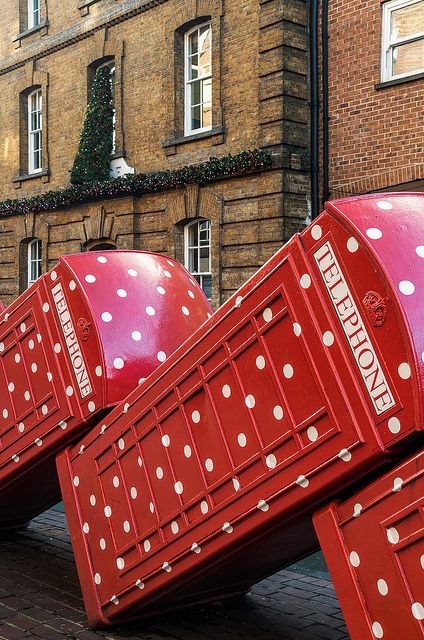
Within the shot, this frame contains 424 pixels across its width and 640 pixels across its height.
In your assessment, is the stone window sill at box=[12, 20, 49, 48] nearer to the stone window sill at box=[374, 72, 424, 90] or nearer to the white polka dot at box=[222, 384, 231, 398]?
the stone window sill at box=[374, 72, 424, 90]

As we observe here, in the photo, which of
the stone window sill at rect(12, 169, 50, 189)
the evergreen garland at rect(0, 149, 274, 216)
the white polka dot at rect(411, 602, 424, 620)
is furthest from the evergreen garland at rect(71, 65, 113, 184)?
the white polka dot at rect(411, 602, 424, 620)

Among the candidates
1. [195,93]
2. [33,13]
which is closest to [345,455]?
[195,93]

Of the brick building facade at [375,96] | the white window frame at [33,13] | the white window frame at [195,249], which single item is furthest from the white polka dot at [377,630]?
the white window frame at [33,13]

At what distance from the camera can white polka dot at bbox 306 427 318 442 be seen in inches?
127

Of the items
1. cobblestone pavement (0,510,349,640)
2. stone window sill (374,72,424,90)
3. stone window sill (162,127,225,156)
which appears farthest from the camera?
stone window sill (162,127,225,156)

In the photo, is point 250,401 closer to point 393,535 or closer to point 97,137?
point 393,535

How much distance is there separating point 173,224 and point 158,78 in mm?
2861

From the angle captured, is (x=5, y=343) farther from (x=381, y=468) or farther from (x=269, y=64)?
(x=269, y=64)

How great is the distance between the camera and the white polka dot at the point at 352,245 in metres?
3.10

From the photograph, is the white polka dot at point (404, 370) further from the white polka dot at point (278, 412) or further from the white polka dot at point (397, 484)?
the white polka dot at point (278, 412)

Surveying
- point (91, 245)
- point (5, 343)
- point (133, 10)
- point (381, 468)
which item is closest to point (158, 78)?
point (133, 10)

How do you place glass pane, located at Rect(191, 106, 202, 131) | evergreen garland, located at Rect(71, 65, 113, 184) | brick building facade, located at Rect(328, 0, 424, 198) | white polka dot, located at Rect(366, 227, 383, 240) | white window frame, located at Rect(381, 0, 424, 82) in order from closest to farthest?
white polka dot, located at Rect(366, 227, 383, 240) < brick building facade, located at Rect(328, 0, 424, 198) < white window frame, located at Rect(381, 0, 424, 82) < glass pane, located at Rect(191, 106, 202, 131) < evergreen garland, located at Rect(71, 65, 113, 184)

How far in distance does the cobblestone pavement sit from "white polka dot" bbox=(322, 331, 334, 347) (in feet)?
6.76

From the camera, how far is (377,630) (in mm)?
3037
